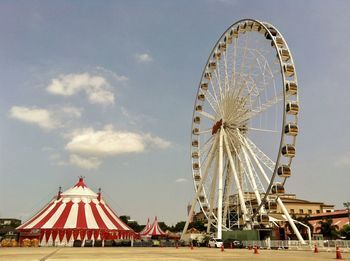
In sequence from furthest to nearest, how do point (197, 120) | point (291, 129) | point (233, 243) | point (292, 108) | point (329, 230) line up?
point (329, 230)
point (197, 120)
point (233, 243)
point (292, 108)
point (291, 129)

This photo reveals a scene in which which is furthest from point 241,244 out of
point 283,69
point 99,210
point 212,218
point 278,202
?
point 99,210

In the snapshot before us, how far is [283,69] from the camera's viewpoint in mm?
34281

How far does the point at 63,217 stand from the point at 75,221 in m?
1.84

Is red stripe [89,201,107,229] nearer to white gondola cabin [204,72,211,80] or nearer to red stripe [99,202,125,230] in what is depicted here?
red stripe [99,202,125,230]

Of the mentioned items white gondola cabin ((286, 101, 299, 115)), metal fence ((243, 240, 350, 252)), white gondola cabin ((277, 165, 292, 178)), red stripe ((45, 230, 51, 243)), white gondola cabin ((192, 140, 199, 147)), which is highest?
white gondola cabin ((192, 140, 199, 147))

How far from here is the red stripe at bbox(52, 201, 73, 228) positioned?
46.2 meters

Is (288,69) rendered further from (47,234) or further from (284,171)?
(47,234)

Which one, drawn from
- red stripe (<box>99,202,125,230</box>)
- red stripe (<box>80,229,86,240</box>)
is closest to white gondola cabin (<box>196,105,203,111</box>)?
red stripe (<box>99,202,125,230</box>)

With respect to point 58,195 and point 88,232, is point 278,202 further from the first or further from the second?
point 58,195

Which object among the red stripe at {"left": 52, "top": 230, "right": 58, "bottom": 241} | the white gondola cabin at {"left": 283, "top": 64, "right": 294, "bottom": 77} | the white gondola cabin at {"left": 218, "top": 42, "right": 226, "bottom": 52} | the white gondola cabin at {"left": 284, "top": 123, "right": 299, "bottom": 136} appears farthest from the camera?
the red stripe at {"left": 52, "top": 230, "right": 58, "bottom": 241}

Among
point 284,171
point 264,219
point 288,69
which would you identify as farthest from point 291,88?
point 264,219

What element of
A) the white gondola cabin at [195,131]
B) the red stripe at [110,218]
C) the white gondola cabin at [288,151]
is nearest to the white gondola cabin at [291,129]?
the white gondola cabin at [288,151]

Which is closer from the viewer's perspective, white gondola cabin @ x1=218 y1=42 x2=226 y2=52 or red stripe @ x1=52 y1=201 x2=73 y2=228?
white gondola cabin @ x1=218 y1=42 x2=226 y2=52

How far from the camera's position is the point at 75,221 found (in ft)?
155
